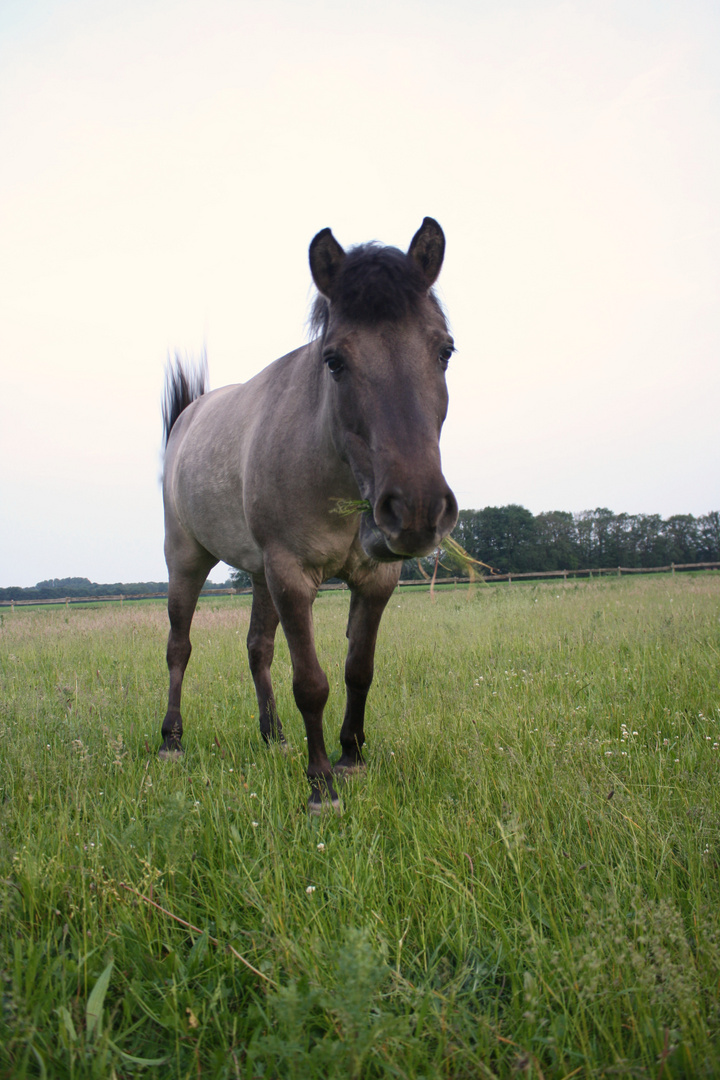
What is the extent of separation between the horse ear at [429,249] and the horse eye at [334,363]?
0.68 meters

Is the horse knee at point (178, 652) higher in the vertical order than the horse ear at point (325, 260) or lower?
lower

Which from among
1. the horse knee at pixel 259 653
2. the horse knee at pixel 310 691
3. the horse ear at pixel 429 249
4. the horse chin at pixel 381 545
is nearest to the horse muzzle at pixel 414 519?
the horse chin at pixel 381 545

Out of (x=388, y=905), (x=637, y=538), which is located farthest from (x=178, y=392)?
(x=637, y=538)

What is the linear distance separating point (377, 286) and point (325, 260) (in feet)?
1.46

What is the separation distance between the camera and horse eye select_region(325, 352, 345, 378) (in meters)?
2.65

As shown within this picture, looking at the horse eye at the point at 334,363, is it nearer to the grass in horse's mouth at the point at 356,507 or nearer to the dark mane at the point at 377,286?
the dark mane at the point at 377,286

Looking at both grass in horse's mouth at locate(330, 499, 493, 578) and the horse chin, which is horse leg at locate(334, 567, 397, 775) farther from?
the horse chin

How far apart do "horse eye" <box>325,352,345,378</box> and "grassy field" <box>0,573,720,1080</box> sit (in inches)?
76.8

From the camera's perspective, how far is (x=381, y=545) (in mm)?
2469

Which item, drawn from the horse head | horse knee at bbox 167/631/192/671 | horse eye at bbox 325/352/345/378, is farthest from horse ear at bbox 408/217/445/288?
horse knee at bbox 167/631/192/671

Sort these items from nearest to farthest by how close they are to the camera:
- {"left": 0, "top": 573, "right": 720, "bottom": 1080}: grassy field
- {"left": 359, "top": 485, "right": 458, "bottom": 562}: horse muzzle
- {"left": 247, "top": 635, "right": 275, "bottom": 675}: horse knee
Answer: {"left": 0, "top": 573, "right": 720, "bottom": 1080}: grassy field, {"left": 359, "top": 485, "right": 458, "bottom": 562}: horse muzzle, {"left": 247, "top": 635, "right": 275, "bottom": 675}: horse knee

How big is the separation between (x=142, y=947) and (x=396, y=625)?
350 inches

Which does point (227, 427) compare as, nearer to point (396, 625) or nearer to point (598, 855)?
point (598, 855)

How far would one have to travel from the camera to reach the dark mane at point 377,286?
8.58 feet
